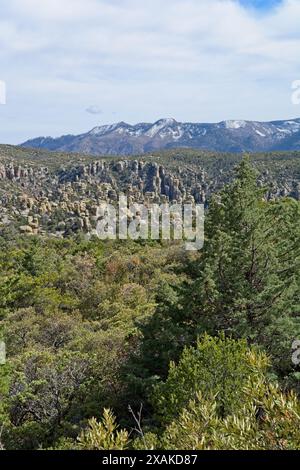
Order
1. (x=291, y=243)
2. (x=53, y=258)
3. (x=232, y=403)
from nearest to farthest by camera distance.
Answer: (x=232, y=403), (x=291, y=243), (x=53, y=258)

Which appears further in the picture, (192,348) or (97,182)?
(97,182)

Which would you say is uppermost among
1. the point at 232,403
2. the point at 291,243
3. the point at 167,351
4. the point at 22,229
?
the point at 291,243

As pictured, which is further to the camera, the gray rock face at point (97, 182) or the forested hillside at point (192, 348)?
the gray rock face at point (97, 182)

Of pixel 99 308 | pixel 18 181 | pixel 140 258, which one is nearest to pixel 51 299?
pixel 99 308

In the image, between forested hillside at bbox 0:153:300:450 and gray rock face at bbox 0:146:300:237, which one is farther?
gray rock face at bbox 0:146:300:237

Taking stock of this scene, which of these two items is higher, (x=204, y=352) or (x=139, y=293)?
(x=204, y=352)

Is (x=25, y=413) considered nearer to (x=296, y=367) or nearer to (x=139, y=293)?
(x=296, y=367)

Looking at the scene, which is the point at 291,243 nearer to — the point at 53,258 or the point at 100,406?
the point at 100,406

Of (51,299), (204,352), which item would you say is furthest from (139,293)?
(204,352)

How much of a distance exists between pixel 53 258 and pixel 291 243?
3726 centimetres

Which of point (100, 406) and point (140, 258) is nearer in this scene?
point (100, 406)

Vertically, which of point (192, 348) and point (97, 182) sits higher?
point (97, 182)

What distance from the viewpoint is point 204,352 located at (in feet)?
35.9

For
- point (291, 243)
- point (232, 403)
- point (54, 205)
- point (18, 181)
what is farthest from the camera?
point (18, 181)
